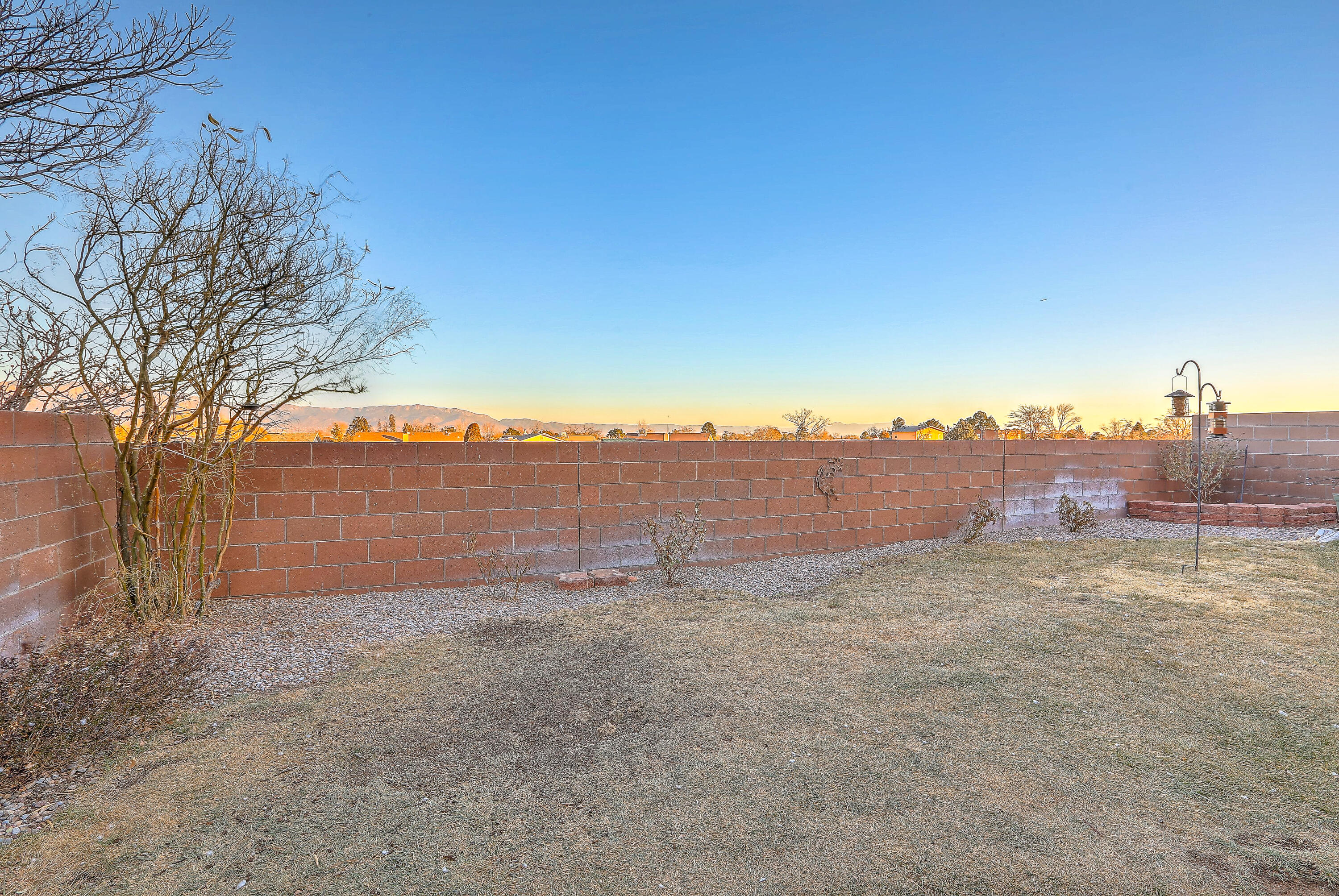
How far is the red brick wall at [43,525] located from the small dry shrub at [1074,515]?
11049 mm

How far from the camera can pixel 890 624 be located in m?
4.75

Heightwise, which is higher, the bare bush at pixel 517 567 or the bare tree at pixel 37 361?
the bare tree at pixel 37 361

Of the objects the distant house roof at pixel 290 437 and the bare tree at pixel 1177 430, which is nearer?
the distant house roof at pixel 290 437

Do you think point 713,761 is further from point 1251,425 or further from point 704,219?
point 1251,425

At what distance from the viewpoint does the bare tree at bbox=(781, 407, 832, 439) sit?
16.3m

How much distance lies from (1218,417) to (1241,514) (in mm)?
1575

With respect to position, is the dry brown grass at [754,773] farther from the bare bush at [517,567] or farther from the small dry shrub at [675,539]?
the small dry shrub at [675,539]

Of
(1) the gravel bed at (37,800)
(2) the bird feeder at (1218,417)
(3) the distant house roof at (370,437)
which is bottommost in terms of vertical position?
(1) the gravel bed at (37,800)

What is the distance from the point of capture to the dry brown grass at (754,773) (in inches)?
75.2

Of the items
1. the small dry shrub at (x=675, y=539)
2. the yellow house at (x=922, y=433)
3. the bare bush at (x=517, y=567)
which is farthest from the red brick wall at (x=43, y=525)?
the yellow house at (x=922, y=433)

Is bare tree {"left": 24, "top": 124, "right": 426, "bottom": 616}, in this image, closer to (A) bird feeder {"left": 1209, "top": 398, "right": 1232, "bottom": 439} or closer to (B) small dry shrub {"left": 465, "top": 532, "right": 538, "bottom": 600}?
(B) small dry shrub {"left": 465, "top": 532, "right": 538, "bottom": 600}

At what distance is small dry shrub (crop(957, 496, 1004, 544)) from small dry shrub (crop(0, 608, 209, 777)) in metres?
8.03

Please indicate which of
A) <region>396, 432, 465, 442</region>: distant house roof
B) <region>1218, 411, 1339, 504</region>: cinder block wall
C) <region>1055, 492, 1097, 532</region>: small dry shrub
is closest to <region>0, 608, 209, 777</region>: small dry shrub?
<region>396, 432, 465, 442</region>: distant house roof

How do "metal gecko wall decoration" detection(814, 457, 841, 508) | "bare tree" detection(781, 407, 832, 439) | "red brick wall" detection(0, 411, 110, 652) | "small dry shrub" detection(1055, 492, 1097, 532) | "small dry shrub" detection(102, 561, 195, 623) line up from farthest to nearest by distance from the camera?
"bare tree" detection(781, 407, 832, 439)
"small dry shrub" detection(1055, 492, 1097, 532)
"metal gecko wall decoration" detection(814, 457, 841, 508)
"small dry shrub" detection(102, 561, 195, 623)
"red brick wall" detection(0, 411, 110, 652)
